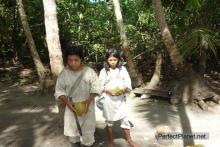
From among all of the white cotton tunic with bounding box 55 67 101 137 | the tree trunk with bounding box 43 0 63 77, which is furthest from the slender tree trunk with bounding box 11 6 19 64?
the white cotton tunic with bounding box 55 67 101 137

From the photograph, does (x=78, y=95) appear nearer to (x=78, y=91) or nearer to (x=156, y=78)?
(x=78, y=91)

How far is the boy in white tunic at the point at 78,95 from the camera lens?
4.93 metres

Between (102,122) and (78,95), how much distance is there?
298 centimetres

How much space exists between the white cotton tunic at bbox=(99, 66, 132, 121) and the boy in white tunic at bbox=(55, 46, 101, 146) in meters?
0.86

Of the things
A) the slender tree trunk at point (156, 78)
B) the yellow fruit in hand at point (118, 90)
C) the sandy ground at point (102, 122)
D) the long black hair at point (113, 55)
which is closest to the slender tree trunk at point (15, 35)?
the sandy ground at point (102, 122)

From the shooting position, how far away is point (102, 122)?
7895 mm

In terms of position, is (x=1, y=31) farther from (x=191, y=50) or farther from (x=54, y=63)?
(x=54, y=63)

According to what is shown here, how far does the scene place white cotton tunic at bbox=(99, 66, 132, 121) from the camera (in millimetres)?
5945

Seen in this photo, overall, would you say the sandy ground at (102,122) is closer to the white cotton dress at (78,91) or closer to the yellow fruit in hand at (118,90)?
the yellow fruit in hand at (118,90)

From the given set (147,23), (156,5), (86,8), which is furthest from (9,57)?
(156,5)

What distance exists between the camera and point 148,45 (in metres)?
13.0

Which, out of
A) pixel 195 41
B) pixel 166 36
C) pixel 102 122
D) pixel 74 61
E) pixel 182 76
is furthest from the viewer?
pixel 182 76

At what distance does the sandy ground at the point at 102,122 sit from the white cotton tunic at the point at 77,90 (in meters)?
1.30

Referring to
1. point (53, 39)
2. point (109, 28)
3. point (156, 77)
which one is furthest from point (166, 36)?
point (109, 28)
